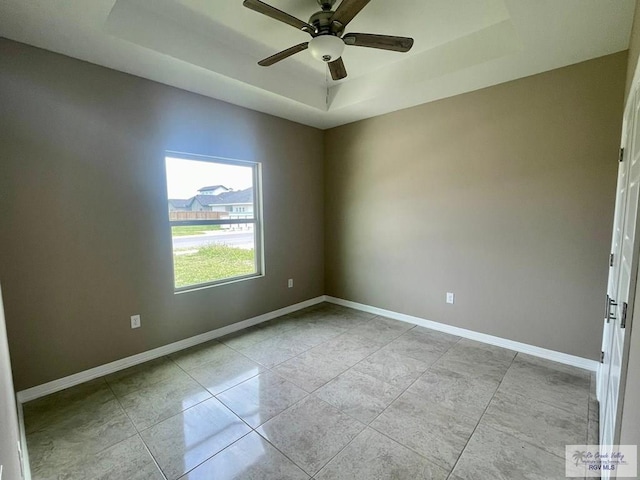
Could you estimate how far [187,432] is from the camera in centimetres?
186

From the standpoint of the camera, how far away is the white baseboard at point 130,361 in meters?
2.22

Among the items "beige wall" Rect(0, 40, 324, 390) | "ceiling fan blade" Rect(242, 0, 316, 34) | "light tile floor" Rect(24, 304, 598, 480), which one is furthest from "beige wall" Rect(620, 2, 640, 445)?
"beige wall" Rect(0, 40, 324, 390)

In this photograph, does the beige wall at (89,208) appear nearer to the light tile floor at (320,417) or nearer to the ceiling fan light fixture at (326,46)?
the light tile floor at (320,417)

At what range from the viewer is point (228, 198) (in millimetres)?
3404

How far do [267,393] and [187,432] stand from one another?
0.59 m

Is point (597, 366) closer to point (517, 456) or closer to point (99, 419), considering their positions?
point (517, 456)

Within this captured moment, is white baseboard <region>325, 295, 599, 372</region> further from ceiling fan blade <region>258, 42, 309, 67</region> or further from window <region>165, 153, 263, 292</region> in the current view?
ceiling fan blade <region>258, 42, 309, 67</region>

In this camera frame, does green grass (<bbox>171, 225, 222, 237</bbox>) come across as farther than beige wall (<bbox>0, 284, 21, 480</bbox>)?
Yes

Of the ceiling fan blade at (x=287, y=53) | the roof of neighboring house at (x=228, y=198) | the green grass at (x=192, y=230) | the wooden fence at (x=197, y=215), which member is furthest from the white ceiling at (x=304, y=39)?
the green grass at (x=192, y=230)

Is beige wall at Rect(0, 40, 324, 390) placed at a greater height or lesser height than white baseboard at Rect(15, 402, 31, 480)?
greater

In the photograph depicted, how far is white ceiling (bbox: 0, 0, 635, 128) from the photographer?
73.2 inches

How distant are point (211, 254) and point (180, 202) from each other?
66 cm

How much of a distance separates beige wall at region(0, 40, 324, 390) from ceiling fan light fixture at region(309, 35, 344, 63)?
5.23ft

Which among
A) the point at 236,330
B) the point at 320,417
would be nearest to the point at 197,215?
the point at 236,330
